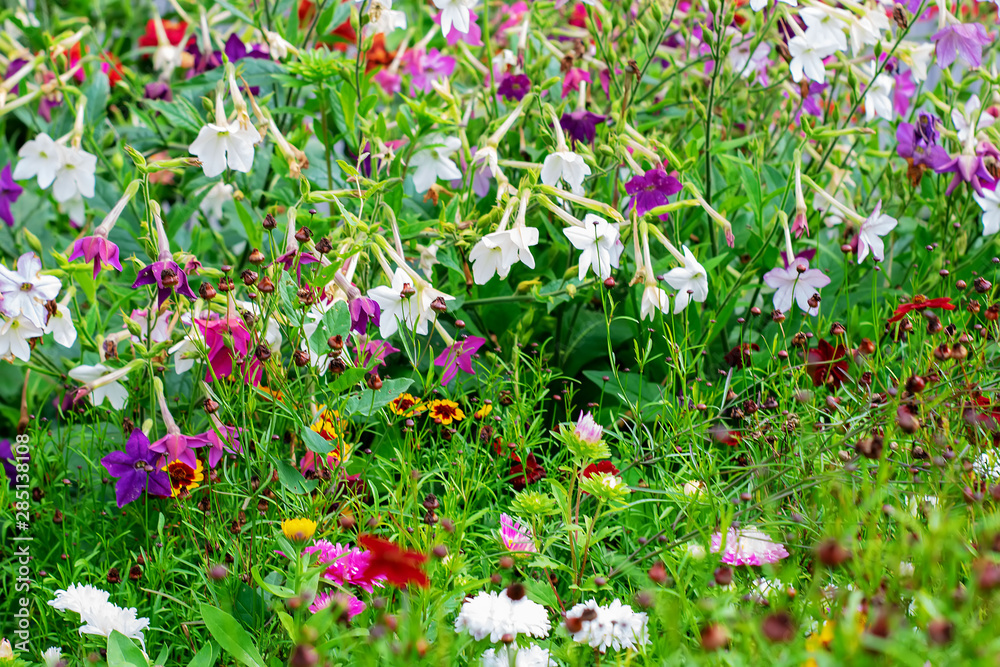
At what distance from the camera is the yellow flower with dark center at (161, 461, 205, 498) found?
37.1 inches

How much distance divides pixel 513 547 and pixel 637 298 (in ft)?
1.55

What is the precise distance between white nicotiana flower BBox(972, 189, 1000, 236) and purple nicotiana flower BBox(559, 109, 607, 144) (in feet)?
1.89

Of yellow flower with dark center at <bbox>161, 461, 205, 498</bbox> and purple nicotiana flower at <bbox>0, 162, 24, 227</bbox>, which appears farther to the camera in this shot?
purple nicotiana flower at <bbox>0, 162, 24, 227</bbox>

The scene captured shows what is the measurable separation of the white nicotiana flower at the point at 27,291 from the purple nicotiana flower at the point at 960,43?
1298mm

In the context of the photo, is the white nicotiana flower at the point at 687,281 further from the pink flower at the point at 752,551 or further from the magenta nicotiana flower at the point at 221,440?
the magenta nicotiana flower at the point at 221,440

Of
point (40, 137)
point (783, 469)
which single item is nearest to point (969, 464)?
point (783, 469)

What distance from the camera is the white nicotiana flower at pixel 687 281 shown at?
1.03m

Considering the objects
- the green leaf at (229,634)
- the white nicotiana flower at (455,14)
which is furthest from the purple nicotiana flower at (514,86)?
the green leaf at (229,634)

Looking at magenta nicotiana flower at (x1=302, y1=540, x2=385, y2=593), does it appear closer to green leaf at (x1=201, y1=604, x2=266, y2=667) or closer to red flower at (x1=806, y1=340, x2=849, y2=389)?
green leaf at (x1=201, y1=604, x2=266, y2=667)

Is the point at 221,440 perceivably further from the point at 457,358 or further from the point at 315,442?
the point at 457,358

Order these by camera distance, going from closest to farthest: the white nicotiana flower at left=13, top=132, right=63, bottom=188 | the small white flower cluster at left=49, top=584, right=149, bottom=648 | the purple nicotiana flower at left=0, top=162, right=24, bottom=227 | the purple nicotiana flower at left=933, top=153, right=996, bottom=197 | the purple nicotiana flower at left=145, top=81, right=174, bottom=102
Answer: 1. the small white flower cluster at left=49, top=584, right=149, bottom=648
2. the purple nicotiana flower at left=933, top=153, right=996, bottom=197
3. the white nicotiana flower at left=13, top=132, right=63, bottom=188
4. the purple nicotiana flower at left=0, top=162, right=24, bottom=227
5. the purple nicotiana flower at left=145, top=81, right=174, bottom=102

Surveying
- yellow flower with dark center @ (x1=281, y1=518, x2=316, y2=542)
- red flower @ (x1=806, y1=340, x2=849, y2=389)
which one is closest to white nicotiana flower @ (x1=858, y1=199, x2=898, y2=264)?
red flower @ (x1=806, y1=340, x2=849, y2=389)

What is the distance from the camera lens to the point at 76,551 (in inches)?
38.8

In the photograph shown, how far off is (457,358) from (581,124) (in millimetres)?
454
